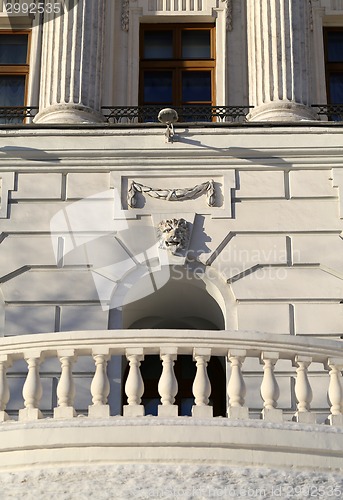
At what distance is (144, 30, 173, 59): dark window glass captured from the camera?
795 inches

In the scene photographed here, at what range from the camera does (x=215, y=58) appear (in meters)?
20.0

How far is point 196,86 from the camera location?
19.8 metres

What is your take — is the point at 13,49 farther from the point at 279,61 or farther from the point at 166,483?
the point at 166,483

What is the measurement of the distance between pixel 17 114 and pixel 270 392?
8448 millimetres

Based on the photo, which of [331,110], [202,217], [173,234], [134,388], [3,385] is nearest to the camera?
[134,388]

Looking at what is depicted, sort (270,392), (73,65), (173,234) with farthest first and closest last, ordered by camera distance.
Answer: (73,65) < (173,234) < (270,392)

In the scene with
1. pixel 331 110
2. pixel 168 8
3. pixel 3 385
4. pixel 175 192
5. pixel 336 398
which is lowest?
pixel 336 398

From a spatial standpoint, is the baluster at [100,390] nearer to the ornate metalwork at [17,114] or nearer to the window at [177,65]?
the ornate metalwork at [17,114]

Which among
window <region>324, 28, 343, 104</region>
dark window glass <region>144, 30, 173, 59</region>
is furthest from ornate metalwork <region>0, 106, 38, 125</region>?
window <region>324, 28, 343, 104</region>

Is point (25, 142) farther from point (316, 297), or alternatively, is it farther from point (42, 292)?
point (316, 297)

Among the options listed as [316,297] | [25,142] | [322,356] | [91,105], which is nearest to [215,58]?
[91,105]

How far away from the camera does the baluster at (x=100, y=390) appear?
40.8 feet

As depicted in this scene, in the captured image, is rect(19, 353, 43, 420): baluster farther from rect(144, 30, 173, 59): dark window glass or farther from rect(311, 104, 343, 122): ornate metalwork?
rect(144, 30, 173, 59): dark window glass

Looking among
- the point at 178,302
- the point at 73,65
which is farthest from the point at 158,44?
the point at 178,302
